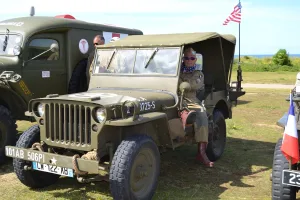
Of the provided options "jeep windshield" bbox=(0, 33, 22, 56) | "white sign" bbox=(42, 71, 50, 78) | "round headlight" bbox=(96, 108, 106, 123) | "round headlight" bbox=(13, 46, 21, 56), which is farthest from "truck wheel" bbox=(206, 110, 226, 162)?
"jeep windshield" bbox=(0, 33, 22, 56)

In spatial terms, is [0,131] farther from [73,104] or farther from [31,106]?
[73,104]

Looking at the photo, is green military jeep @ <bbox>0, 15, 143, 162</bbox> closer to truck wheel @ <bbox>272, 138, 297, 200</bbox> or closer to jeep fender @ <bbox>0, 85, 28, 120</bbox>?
jeep fender @ <bbox>0, 85, 28, 120</bbox>

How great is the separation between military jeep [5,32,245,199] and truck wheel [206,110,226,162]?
3 centimetres

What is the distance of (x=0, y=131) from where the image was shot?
6223 mm

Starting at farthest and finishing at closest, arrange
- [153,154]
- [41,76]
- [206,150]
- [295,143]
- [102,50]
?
[41,76]
[206,150]
[102,50]
[153,154]
[295,143]

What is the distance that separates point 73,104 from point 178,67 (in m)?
1.70

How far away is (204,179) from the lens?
220 inches

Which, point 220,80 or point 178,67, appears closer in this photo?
point 178,67

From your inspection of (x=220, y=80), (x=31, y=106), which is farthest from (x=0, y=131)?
(x=220, y=80)

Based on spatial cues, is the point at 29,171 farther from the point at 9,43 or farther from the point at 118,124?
the point at 9,43

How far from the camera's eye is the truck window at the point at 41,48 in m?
6.83

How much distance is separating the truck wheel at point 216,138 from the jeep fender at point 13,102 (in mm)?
3033

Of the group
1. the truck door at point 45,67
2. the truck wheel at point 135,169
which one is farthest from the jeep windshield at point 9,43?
the truck wheel at point 135,169

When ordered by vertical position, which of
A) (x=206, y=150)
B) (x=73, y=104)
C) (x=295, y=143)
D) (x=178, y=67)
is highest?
(x=178, y=67)
